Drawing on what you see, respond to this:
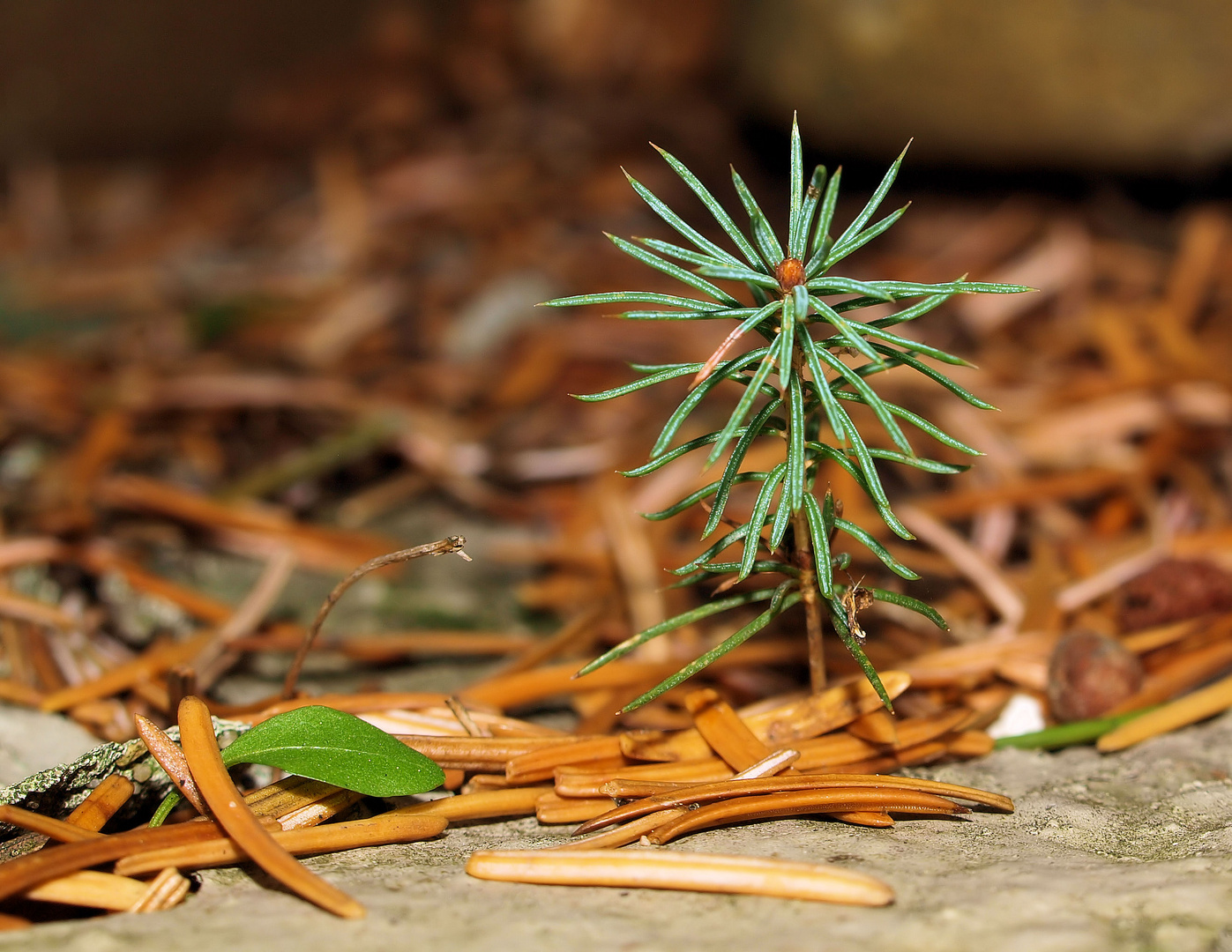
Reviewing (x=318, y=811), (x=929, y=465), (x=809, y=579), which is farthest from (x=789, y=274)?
(x=318, y=811)

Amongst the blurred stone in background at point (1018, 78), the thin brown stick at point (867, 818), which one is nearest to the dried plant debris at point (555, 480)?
the thin brown stick at point (867, 818)

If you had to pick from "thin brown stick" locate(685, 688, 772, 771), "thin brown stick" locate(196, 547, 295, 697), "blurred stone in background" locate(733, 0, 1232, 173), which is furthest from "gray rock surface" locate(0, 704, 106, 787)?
"blurred stone in background" locate(733, 0, 1232, 173)

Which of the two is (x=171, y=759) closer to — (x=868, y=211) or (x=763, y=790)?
(x=763, y=790)

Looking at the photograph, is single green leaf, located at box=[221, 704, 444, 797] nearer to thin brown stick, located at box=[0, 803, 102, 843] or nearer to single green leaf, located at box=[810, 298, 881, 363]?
thin brown stick, located at box=[0, 803, 102, 843]

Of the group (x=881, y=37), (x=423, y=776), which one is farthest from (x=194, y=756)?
(x=881, y=37)

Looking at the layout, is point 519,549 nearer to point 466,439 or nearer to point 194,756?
point 466,439

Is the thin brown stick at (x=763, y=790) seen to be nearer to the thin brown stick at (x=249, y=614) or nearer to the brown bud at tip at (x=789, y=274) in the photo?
the brown bud at tip at (x=789, y=274)
